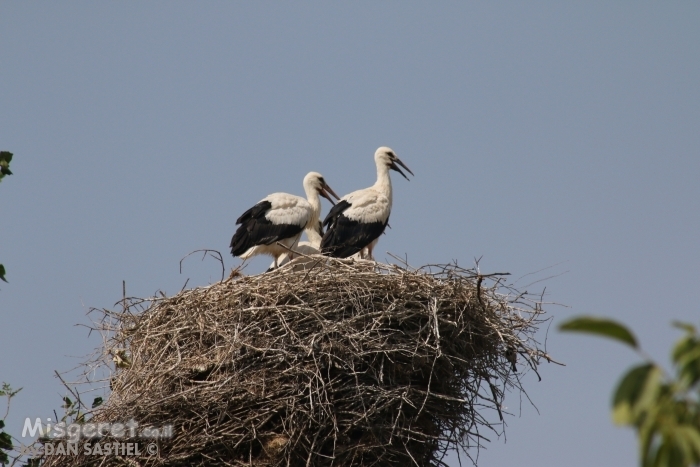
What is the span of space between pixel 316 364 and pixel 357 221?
3308 millimetres

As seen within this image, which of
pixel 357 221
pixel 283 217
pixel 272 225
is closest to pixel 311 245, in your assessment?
pixel 283 217

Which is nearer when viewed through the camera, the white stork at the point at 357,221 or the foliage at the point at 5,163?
the foliage at the point at 5,163

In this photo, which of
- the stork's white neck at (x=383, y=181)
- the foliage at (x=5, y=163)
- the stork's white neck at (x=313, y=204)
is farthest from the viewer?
the stork's white neck at (x=313, y=204)

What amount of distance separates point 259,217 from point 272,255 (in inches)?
20.7

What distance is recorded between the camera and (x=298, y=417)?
7590 millimetres

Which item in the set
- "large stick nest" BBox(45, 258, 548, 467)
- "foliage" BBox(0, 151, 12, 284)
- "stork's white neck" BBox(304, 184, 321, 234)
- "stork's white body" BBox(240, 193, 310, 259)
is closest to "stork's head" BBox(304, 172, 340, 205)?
"stork's white neck" BBox(304, 184, 321, 234)

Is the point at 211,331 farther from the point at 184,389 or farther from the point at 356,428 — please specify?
the point at 356,428

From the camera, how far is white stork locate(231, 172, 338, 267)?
10711 millimetres

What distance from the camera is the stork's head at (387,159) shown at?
38.1ft

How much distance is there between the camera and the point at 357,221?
421 inches

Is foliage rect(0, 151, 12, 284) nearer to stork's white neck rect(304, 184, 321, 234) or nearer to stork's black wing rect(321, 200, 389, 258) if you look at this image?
A: stork's black wing rect(321, 200, 389, 258)

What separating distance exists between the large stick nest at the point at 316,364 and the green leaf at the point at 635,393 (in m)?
5.44

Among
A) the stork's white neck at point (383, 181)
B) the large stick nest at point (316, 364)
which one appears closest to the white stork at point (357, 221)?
the stork's white neck at point (383, 181)

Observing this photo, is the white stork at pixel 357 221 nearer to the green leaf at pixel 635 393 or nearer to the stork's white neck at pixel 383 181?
the stork's white neck at pixel 383 181
